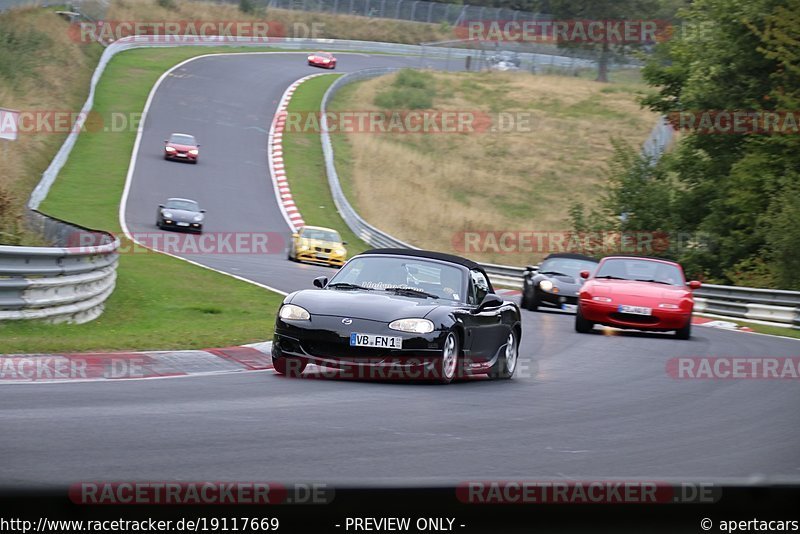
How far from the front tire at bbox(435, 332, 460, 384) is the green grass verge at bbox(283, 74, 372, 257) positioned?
26.4 m

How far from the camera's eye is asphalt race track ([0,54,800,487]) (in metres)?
6.16

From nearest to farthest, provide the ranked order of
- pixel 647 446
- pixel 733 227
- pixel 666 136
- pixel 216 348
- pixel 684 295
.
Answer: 1. pixel 647 446
2. pixel 216 348
3. pixel 684 295
4. pixel 733 227
5. pixel 666 136

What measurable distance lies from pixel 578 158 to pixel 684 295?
4278cm

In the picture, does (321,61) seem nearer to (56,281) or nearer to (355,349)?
(56,281)

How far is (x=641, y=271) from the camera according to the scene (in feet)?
66.0

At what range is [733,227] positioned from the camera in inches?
1389

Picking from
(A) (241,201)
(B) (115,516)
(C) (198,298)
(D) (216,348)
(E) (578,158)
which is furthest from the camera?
(E) (578,158)

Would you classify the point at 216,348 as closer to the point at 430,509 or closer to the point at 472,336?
the point at 472,336

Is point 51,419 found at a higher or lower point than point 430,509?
lower

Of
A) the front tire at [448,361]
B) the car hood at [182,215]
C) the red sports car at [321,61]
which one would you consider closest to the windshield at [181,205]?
the car hood at [182,215]

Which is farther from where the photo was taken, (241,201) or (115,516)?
(241,201)

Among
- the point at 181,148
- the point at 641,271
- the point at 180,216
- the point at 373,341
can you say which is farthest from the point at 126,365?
the point at 181,148

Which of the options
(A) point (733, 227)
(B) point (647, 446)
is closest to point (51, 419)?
(B) point (647, 446)

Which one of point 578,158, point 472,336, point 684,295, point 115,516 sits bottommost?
point 578,158
